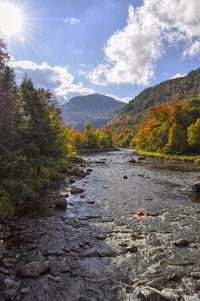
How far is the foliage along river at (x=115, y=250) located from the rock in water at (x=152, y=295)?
21 centimetres

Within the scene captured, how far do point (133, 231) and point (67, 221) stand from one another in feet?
18.4

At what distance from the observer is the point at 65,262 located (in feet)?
48.4

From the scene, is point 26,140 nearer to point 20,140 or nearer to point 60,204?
point 20,140

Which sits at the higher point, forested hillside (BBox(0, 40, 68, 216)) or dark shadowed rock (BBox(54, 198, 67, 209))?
forested hillside (BBox(0, 40, 68, 216))

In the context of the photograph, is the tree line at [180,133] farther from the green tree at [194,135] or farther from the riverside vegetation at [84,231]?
the riverside vegetation at [84,231]

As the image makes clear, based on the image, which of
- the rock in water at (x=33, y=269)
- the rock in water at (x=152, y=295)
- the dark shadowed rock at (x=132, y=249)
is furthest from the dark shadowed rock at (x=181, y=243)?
the rock in water at (x=33, y=269)

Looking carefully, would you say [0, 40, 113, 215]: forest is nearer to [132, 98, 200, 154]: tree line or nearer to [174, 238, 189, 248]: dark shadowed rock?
[174, 238, 189, 248]: dark shadowed rock

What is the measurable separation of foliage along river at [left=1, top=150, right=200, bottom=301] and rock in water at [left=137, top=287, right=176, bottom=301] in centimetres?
21

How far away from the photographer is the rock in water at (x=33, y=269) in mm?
13094

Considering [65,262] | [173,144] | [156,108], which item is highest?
[156,108]

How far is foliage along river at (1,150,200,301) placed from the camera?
40.0 feet

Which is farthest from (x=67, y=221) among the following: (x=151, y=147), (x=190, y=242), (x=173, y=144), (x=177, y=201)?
(x=151, y=147)

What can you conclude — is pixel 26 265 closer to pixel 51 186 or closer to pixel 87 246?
pixel 87 246

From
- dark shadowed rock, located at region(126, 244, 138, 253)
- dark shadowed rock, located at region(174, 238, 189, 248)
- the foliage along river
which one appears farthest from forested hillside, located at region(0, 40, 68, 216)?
dark shadowed rock, located at region(174, 238, 189, 248)
